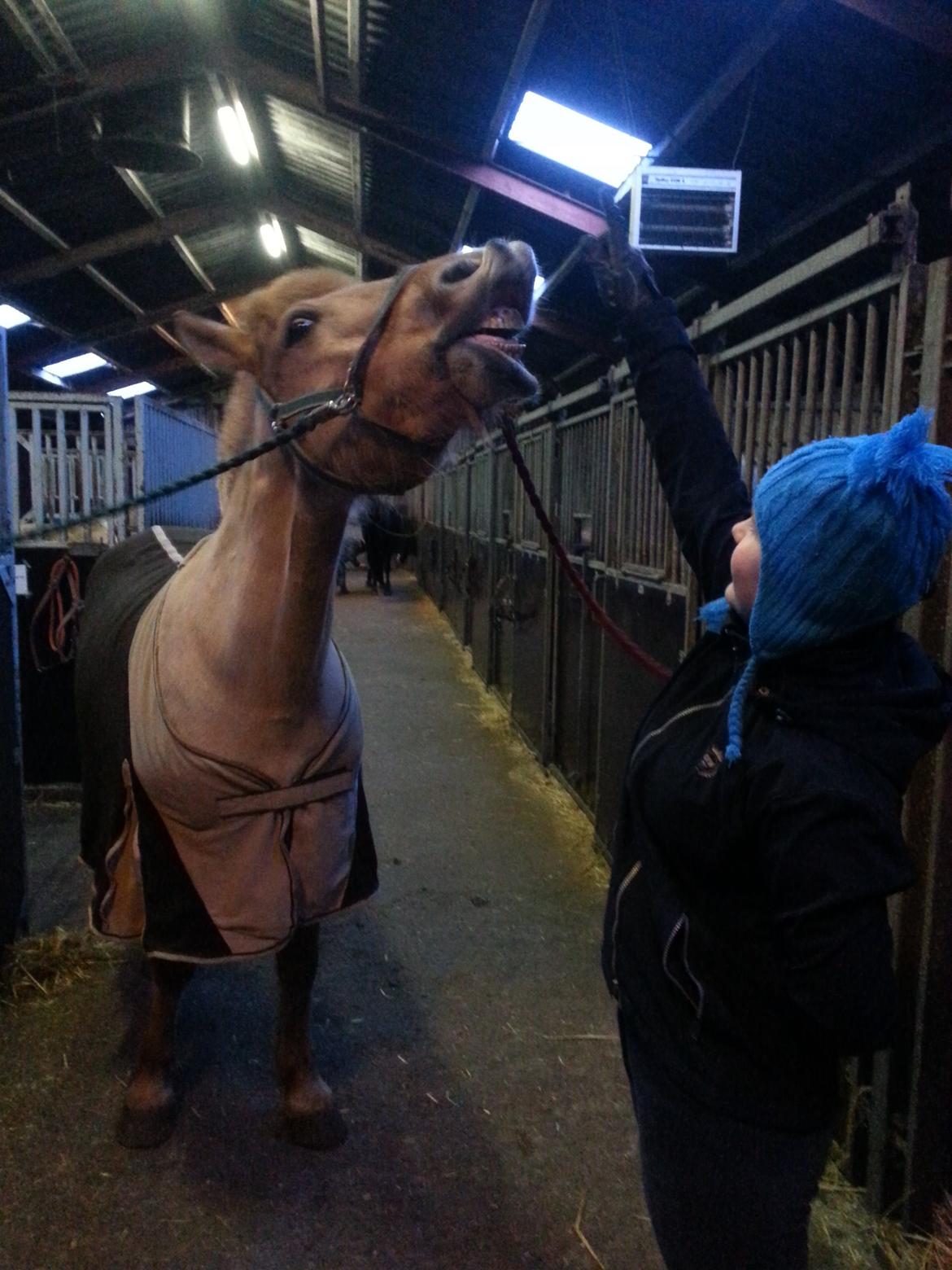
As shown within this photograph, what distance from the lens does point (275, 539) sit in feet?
5.05

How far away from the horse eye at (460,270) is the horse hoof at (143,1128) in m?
1.82

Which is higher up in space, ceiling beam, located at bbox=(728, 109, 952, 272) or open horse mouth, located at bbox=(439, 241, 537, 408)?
ceiling beam, located at bbox=(728, 109, 952, 272)

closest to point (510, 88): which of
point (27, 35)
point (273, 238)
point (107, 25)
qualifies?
point (107, 25)

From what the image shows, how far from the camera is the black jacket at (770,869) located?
0.80 metres

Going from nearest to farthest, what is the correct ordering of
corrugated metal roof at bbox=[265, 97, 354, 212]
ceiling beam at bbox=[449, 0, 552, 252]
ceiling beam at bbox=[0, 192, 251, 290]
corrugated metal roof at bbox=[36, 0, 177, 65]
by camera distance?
1. ceiling beam at bbox=[449, 0, 552, 252]
2. corrugated metal roof at bbox=[36, 0, 177, 65]
3. corrugated metal roof at bbox=[265, 97, 354, 212]
4. ceiling beam at bbox=[0, 192, 251, 290]

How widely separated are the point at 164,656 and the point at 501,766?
10.8ft

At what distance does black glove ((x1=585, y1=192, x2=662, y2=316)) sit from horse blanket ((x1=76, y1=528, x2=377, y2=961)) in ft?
2.99

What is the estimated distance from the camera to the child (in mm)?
796

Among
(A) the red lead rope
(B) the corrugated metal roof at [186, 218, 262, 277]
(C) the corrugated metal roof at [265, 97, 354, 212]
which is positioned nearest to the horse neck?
(A) the red lead rope

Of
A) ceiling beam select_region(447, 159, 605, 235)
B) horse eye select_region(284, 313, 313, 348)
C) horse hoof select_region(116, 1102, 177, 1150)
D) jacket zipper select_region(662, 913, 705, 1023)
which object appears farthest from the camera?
ceiling beam select_region(447, 159, 605, 235)

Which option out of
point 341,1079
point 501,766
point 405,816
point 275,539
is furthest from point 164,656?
point 501,766

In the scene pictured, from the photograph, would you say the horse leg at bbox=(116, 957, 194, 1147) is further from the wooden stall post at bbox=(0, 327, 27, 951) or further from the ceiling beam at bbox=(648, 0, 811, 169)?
the ceiling beam at bbox=(648, 0, 811, 169)

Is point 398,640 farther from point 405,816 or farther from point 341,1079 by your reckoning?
point 341,1079

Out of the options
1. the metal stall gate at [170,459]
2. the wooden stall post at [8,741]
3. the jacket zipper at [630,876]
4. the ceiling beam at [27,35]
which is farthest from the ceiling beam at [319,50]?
the jacket zipper at [630,876]
